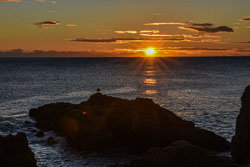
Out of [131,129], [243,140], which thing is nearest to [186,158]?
[243,140]

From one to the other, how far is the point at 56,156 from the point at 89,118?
23.1 feet

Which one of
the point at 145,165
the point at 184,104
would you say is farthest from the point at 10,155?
the point at 184,104

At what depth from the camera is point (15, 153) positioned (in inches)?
882

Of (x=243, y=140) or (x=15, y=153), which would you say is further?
(x=15, y=153)

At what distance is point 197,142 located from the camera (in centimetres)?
3559

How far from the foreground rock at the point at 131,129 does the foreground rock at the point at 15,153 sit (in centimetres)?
1404

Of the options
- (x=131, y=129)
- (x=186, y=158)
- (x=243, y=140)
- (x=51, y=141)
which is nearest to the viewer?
(x=186, y=158)

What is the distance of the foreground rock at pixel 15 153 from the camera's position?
21.6 metres

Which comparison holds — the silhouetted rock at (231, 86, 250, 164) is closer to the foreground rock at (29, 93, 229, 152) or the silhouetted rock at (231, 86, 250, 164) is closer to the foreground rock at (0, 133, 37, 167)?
the foreground rock at (29, 93, 229, 152)

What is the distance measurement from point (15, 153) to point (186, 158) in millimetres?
12193

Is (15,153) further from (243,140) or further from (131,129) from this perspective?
(131,129)

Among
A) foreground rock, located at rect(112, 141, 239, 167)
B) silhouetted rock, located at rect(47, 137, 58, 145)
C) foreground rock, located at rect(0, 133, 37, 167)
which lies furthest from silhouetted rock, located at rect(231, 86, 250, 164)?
silhouetted rock, located at rect(47, 137, 58, 145)

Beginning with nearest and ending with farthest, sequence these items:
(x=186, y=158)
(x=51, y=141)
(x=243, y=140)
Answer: (x=186, y=158) < (x=243, y=140) < (x=51, y=141)

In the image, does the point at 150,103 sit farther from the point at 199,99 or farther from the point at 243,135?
the point at 199,99
